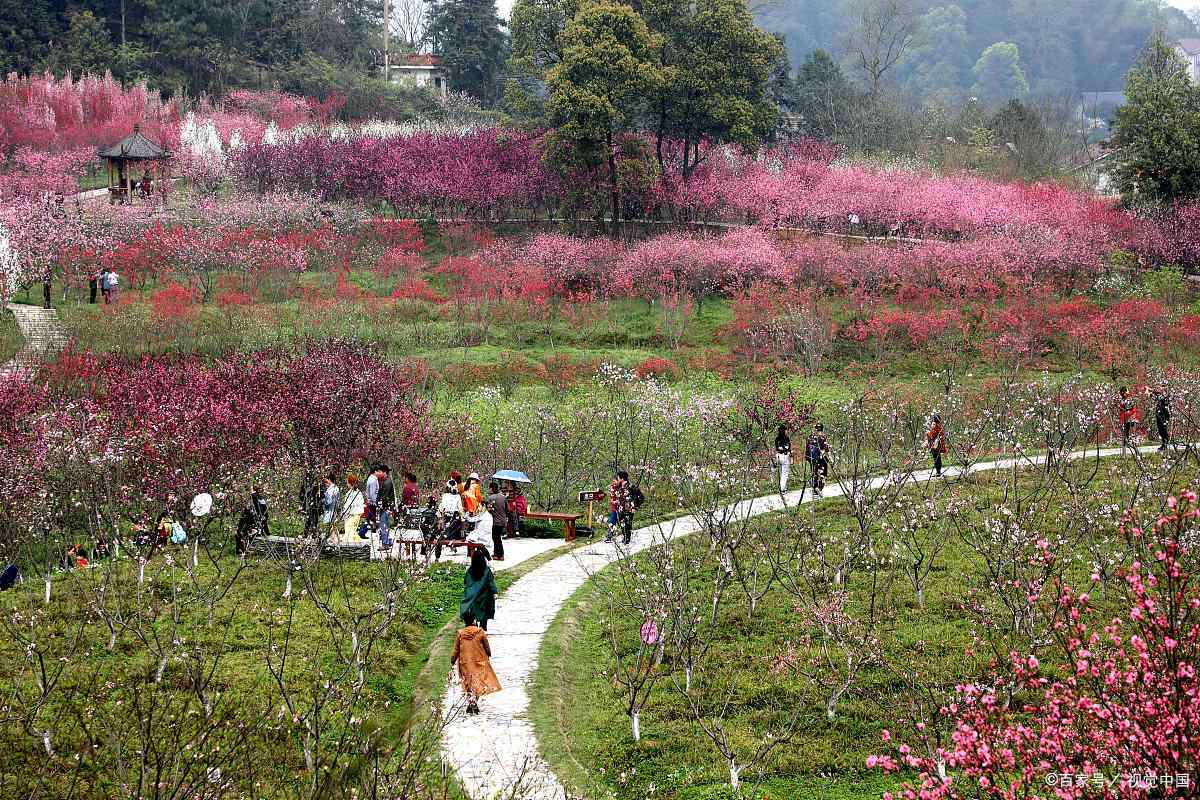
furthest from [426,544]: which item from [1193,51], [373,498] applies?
[1193,51]

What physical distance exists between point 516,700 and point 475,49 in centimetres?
5814

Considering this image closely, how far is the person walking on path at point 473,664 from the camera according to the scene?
1211 cm

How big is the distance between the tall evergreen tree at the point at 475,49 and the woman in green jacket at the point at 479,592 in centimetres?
5632

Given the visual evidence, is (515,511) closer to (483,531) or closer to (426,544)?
(483,531)

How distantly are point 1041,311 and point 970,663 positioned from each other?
24143mm

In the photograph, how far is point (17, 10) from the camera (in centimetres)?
5612

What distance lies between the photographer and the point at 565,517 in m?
19.2

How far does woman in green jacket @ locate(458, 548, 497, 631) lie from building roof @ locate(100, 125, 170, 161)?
117 ft

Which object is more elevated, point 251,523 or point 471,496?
point 471,496

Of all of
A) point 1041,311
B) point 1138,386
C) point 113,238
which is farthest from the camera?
point 113,238

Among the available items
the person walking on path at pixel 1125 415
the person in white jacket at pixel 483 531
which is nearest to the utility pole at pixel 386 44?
the person walking on path at pixel 1125 415

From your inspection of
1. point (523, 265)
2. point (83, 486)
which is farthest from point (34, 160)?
point (83, 486)

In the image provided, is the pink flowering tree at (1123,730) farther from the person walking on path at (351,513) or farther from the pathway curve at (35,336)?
the pathway curve at (35,336)

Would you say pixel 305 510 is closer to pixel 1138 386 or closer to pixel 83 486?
pixel 83 486
